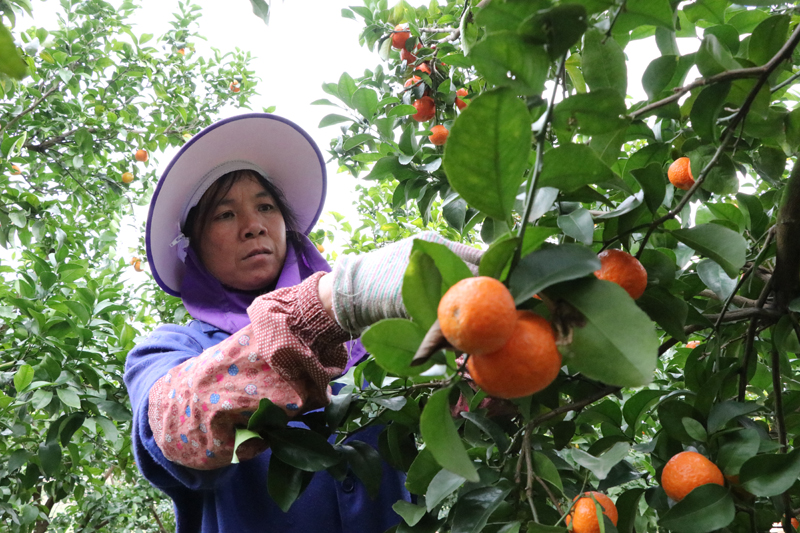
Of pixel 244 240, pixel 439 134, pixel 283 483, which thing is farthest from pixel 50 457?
pixel 439 134

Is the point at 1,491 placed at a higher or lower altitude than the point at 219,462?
lower

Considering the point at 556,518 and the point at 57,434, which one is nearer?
the point at 556,518

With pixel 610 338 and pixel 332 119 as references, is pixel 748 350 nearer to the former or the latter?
pixel 610 338

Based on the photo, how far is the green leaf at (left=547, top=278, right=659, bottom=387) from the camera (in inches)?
11.9

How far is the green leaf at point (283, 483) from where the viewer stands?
626 millimetres

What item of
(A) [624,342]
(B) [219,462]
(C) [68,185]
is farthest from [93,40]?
(A) [624,342]

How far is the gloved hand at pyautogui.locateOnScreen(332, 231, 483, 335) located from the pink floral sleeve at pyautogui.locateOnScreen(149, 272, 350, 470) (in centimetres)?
5

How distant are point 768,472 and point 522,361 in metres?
0.37

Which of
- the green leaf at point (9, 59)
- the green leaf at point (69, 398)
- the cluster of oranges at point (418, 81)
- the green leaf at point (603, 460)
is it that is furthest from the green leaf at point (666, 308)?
the green leaf at point (69, 398)

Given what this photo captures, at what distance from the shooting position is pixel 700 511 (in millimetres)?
512

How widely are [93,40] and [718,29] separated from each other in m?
2.70

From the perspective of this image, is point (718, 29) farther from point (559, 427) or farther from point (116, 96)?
point (116, 96)

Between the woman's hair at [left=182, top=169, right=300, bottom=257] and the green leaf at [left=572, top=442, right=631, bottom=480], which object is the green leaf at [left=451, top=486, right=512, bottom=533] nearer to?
the green leaf at [left=572, top=442, right=631, bottom=480]

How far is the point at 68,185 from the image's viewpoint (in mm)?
2605
